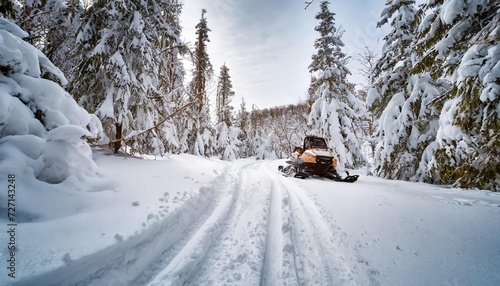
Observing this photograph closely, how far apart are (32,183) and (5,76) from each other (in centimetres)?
198

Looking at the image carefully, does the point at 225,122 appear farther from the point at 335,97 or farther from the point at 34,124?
the point at 34,124

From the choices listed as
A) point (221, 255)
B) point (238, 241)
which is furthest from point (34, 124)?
point (238, 241)

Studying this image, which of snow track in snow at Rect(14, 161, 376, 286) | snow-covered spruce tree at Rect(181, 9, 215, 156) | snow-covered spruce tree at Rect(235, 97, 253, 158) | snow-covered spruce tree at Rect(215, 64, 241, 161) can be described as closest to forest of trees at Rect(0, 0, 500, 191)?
snow track in snow at Rect(14, 161, 376, 286)

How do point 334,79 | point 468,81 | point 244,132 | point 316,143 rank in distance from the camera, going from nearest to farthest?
point 468,81 → point 316,143 → point 334,79 → point 244,132

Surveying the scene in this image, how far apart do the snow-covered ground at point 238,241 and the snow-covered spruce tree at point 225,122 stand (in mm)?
18170

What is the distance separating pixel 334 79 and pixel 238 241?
14952 mm

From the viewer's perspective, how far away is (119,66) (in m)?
7.13

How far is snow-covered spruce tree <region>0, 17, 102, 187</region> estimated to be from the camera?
3.14m

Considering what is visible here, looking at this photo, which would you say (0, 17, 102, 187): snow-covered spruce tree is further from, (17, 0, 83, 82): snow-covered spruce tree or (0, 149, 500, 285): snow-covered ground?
(17, 0, 83, 82): snow-covered spruce tree

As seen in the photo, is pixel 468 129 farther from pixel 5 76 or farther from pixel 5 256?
pixel 5 76

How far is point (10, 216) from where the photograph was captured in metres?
2.58

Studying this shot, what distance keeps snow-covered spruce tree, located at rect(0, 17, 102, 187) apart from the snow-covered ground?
1.18 ft

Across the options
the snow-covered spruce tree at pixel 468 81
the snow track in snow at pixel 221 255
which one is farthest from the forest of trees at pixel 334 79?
the snow track in snow at pixel 221 255

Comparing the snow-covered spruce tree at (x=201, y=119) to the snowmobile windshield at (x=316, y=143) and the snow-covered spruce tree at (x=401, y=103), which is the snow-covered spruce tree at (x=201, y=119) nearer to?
the snowmobile windshield at (x=316, y=143)
